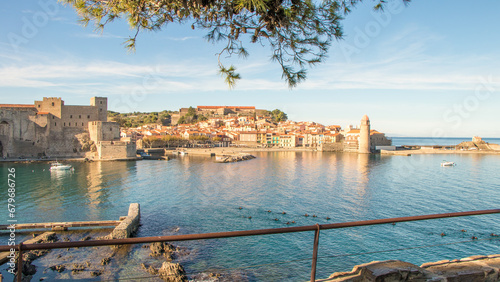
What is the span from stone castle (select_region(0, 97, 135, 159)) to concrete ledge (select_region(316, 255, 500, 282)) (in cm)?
4136

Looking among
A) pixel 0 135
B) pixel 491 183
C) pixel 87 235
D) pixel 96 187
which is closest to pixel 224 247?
pixel 87 235

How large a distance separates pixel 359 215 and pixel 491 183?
55.2 ft

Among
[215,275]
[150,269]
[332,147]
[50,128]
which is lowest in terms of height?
[215,275]

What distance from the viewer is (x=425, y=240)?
11047 millimetres

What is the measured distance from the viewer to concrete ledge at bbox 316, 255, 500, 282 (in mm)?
2795

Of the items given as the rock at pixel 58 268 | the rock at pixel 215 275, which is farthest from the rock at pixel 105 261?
the rock at pixel 215 275

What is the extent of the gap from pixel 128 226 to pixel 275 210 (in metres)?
7.12

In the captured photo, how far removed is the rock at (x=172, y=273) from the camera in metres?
7.23

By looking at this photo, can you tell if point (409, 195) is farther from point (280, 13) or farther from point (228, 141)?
point (228, 141)

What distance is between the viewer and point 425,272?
9.62 ft

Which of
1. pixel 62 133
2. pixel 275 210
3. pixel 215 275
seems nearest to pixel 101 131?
pixel 62 133

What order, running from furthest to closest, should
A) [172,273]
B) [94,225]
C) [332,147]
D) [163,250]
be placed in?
[332,147]
[94,225]
[163,250]
[172,273]

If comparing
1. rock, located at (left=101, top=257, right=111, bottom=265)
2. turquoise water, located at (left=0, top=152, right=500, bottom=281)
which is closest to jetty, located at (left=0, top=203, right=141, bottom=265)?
turquoise water, located at (left=0, top=152, right=500, bottom=281)

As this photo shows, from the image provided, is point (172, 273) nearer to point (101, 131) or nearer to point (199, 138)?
point (101, 131)
